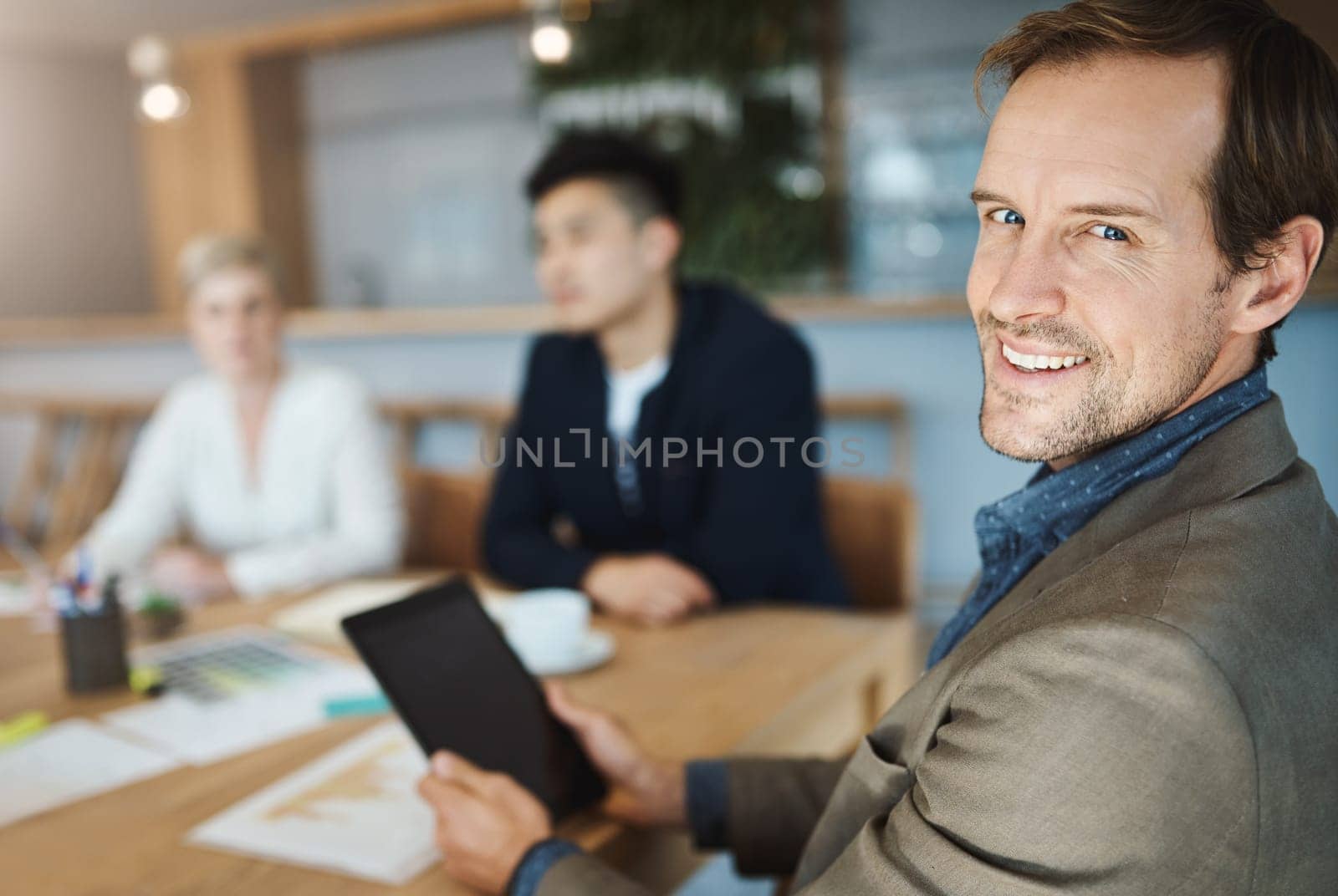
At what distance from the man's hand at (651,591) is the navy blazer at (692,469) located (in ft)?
0.34

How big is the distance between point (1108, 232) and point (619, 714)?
68 cm

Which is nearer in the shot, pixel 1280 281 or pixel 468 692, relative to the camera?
pixel 1280 281

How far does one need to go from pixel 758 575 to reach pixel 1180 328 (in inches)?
38.4

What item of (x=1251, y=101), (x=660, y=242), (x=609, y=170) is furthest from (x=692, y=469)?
(x=1251, y=101)

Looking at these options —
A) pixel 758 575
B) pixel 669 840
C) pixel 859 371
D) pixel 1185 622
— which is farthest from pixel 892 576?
pixel 859 371

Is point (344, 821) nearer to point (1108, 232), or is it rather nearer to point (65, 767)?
point (65, 767)

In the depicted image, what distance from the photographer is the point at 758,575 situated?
5.24 feet

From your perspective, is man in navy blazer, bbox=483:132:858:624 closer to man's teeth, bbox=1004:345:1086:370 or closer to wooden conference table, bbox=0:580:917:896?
wooden conference table, bbox=0:580:917:896

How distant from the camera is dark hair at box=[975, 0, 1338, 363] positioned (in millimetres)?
650

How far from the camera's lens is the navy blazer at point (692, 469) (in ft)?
5.32

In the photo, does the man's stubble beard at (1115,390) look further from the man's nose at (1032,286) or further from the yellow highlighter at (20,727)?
the yellow highlighter at (20,727)

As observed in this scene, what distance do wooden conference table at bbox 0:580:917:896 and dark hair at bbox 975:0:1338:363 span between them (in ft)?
1.24

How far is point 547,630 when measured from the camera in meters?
1.21

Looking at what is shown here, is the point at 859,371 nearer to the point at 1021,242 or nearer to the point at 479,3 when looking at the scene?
the point at 1021,242
